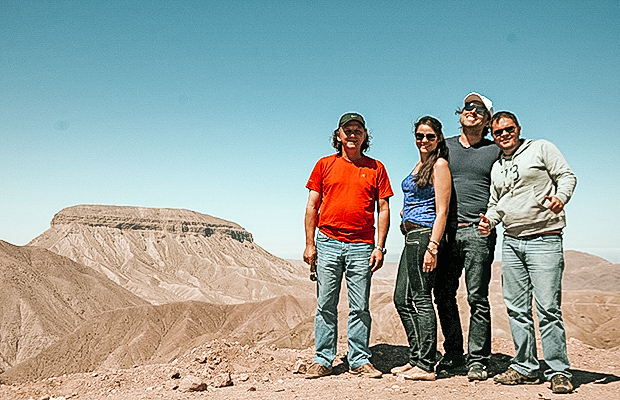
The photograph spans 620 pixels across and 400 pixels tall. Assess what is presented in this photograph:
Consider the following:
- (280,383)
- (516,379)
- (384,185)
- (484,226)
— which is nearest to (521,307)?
(516,379)

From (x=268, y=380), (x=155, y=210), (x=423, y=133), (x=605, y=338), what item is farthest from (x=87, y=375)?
(x=155, y=210)

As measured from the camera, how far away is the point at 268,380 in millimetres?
4887

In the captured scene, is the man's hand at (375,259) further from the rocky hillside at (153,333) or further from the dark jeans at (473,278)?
the rocky hillside at (153,333)

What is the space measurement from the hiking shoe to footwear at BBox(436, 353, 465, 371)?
105 cm

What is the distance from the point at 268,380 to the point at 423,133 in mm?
2720

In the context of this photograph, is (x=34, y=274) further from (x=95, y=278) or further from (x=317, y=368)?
(x=317, y=368)

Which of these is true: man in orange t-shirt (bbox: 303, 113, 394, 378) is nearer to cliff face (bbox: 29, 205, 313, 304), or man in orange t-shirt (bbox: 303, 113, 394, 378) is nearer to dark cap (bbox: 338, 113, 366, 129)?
dark cap (bbox: 338, 113, 366, 129)

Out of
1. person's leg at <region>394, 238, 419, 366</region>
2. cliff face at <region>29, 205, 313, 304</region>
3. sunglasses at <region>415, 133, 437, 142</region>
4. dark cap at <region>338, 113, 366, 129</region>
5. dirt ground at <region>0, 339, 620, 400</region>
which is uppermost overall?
dark cap at <region>338, 113, 366, 129</region>

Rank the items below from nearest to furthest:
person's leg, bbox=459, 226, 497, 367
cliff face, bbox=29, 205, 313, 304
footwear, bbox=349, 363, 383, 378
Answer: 1. person's leg, bbox=459, 226, 497, 367
2. footwear, bbox=349, 363, 383, 378
3. cliff face, bbox=29, 205, 313, 304

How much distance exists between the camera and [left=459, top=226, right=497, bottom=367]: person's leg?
426cm

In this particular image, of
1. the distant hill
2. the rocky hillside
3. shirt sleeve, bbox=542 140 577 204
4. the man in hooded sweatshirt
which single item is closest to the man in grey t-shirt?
the man in hooded sweatshirt

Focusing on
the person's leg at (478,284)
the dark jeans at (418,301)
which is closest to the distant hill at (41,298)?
the dark jeans at (418,301)

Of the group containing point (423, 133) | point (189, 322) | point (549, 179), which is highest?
point (423, 133)

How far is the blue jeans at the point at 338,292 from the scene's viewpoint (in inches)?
183
